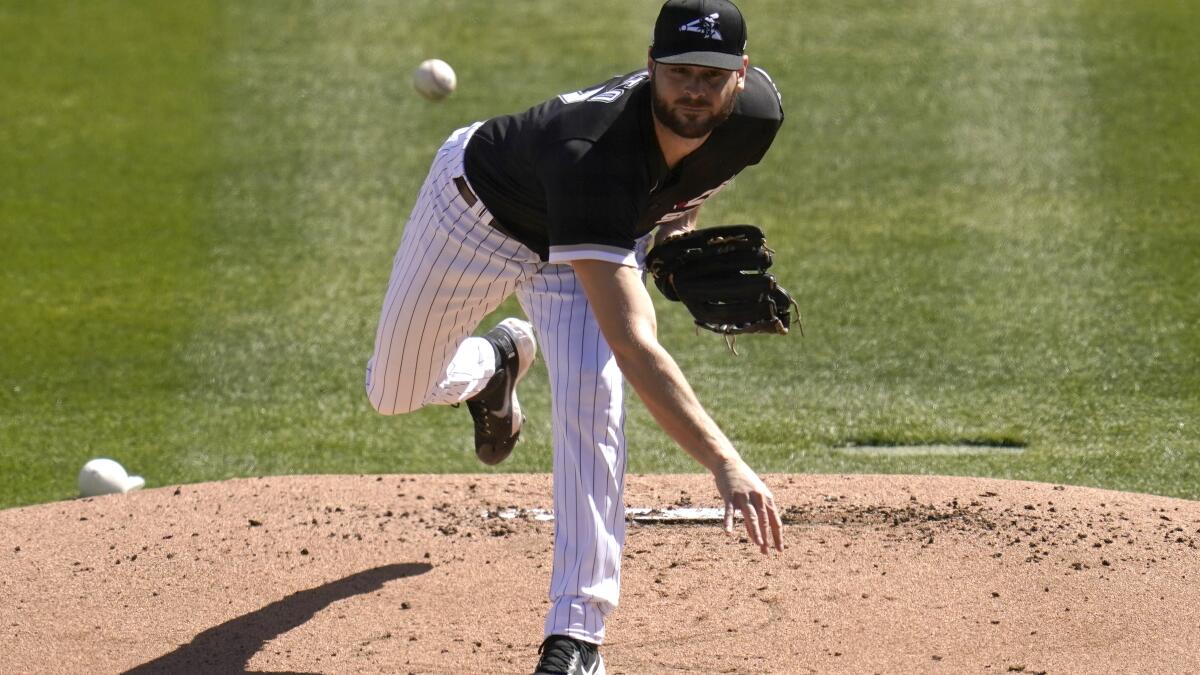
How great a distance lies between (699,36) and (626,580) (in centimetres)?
165

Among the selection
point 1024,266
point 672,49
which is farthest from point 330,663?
point 1024,266

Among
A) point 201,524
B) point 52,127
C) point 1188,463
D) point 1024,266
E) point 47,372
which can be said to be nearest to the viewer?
point 201,524

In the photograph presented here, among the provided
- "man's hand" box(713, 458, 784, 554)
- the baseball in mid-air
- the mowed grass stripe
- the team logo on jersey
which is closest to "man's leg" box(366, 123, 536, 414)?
the team logo on jersey

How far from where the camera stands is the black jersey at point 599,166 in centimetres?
341

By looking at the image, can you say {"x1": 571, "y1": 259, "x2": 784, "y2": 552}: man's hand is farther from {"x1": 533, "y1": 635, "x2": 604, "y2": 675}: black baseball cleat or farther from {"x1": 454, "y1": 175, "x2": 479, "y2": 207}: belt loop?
{"x1": 454, "y1": 175, "x2": 479, "y2": 207}: belt loop

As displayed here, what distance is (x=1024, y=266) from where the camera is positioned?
293 inches

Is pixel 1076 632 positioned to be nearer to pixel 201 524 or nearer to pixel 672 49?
pixel 672 49

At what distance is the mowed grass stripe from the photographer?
634 cm

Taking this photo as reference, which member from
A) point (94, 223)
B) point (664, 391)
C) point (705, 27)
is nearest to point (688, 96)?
point (705, 27)

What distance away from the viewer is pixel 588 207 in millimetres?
3402

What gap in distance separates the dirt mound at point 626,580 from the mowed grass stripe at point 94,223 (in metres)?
1.17

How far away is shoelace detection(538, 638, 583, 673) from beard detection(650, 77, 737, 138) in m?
1.20

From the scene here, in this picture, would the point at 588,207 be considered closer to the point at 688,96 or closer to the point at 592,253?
the point at 592,253

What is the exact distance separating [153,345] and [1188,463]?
4.37m
